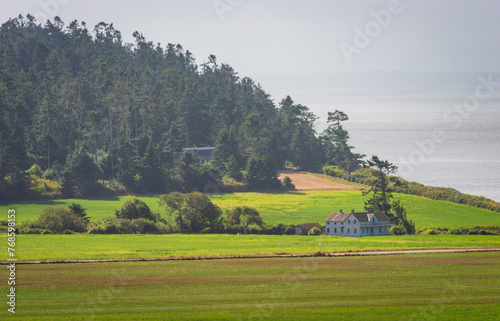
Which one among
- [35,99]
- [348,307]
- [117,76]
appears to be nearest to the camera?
[348,307]

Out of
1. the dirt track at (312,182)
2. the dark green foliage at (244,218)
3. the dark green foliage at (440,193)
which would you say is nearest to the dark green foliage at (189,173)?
the dirt track at (312,182)

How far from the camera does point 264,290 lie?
43.6 m

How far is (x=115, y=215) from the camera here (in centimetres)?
9669

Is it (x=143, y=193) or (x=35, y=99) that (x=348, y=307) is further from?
(x=35, y=99)

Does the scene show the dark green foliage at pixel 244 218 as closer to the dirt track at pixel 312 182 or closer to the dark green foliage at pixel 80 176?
the dark green foliage at pixel 80 176

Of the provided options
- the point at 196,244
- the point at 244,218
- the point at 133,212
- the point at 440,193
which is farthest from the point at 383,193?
the point at 133,212

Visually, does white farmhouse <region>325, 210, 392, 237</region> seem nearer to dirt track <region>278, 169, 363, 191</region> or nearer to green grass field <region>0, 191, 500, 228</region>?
green grass field <region>0, 191, 500, 228</region>

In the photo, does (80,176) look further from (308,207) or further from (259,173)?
(308,207)

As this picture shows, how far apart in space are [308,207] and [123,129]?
203 feet

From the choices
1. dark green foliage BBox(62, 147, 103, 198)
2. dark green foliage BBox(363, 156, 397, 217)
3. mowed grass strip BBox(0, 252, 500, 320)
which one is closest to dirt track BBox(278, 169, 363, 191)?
dark green foliage BBox(363, 156, 397, 217)

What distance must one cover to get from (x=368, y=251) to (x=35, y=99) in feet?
383

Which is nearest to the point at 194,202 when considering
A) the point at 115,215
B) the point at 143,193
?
the point at 115,215

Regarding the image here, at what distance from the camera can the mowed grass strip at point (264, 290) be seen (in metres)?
36.5

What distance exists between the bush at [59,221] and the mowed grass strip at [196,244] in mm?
4605
